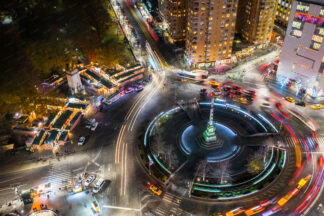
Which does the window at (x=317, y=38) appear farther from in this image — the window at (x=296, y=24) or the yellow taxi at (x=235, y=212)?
the yellow taxi at (x=235, y=212)

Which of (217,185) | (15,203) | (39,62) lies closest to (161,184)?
(217,185)

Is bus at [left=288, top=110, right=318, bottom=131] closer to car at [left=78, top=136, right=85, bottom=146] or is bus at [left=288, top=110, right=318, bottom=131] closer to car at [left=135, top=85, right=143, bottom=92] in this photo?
car at [left=135, top=85, right=143, bottom=92]

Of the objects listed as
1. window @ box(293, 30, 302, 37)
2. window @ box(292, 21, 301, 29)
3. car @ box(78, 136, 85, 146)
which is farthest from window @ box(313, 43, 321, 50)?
car @ box(78, 136, 85, 146)

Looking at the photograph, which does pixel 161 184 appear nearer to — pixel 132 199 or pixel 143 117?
pixel 132 199

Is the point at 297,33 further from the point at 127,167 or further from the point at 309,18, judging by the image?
the point at 127,167

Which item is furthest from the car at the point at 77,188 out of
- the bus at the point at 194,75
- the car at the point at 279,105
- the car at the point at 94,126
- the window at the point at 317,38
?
the window at the point at 317,38

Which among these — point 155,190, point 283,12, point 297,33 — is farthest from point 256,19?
point 155,190
